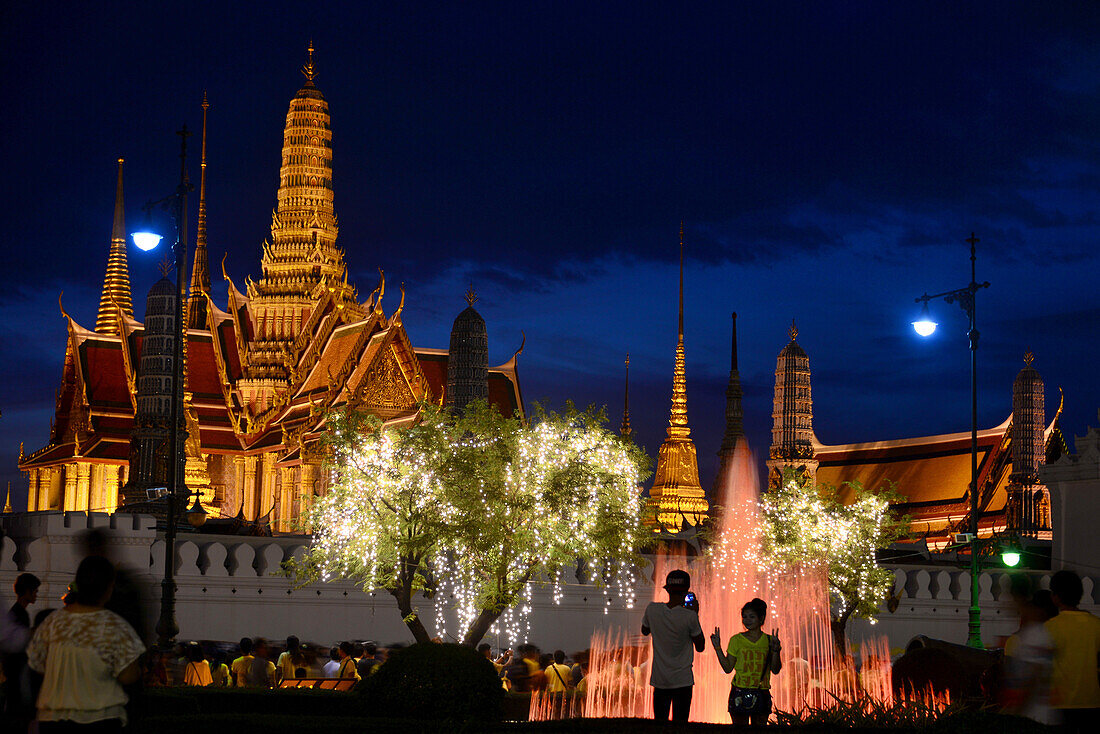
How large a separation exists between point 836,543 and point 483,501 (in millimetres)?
12400

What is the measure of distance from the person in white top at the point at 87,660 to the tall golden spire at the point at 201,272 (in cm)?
5513

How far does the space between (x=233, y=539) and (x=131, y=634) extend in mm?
21966

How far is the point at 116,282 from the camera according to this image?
6925 cm

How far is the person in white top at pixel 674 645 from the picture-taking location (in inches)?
482

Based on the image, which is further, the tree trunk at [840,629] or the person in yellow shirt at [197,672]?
the tree trunk at [840,629]

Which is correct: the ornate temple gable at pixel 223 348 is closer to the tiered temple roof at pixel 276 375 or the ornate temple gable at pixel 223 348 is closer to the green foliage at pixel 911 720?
the tiered temple roof at pixel 276 375

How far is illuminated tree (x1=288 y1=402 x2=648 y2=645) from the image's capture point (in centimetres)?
Result: 2505

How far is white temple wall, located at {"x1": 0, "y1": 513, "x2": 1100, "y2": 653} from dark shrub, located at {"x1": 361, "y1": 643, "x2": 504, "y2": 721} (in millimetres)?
12553

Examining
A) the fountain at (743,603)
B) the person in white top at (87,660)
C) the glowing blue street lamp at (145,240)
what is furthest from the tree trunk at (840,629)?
the person in white top at (87,660)

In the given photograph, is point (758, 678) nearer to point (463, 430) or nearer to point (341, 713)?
point (341, 713)

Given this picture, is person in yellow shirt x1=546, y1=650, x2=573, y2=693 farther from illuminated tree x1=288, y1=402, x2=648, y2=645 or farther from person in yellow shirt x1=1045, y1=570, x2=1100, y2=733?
person in yellow shirt x1=1045, y1=570, x2=1100, y2=733

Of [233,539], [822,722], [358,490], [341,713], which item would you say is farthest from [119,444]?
[822,722]

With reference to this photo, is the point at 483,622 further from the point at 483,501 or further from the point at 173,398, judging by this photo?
the point at 173,398

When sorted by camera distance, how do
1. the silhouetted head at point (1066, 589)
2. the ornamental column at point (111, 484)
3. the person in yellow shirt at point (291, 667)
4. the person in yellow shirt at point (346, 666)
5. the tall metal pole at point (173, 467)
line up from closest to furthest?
the silhouetted head at point (1066, 589) < the person in yellow shirt at point (346, 666) < the person in yellow shirt at point (291, 667) < the tall metal pole at point (173, 467) < the ornamental column at point (111, 484)
